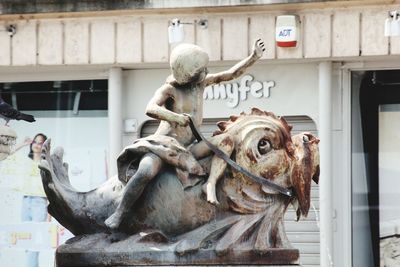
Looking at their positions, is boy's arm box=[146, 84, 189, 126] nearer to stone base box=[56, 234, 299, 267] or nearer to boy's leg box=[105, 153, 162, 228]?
boy's leg box=[105, 153, 162, 228]

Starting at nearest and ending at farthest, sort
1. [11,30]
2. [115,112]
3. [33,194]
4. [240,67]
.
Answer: [240,67]
[115,112]
[11,30]
[33,194]

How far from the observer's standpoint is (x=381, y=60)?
874 inches

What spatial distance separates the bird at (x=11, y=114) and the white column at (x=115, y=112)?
1343 mm

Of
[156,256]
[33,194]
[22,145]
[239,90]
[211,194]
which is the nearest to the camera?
[211,194]

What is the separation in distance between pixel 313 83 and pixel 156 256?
347 inches

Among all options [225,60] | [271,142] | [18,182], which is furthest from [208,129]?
[271,142]

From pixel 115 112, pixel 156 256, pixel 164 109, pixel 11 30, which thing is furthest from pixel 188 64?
pixel 11 30

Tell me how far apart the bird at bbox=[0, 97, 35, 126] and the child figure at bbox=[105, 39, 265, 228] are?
9.87 meters

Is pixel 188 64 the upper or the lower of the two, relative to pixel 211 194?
upper

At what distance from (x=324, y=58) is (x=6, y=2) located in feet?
12.8

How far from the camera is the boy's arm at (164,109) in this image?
14039mm

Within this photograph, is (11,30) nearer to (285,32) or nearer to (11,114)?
(11,114)

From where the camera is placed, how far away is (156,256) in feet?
45.7

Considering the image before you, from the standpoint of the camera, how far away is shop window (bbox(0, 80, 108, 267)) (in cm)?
2373
